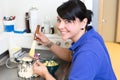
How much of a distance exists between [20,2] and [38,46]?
1.47 feet

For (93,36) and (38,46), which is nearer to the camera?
(93,36)

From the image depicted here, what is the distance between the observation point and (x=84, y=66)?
1034 mm

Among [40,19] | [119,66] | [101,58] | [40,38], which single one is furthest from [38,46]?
[119,66]

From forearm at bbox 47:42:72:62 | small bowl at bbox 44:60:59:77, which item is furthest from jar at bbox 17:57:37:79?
forearm at bbox 47:42:72:62

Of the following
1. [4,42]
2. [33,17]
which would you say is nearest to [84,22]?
[33,17]

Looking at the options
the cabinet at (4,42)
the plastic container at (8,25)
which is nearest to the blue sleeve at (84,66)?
the cabinet at (4,42)

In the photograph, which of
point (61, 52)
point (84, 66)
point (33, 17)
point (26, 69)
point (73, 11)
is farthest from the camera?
point (33, 17)

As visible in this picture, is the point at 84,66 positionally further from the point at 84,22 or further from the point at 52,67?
the point at 52,67

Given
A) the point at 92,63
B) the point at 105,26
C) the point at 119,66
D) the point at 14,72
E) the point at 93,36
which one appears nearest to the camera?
the point at 92,63

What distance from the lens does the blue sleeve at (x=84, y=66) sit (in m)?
1.04

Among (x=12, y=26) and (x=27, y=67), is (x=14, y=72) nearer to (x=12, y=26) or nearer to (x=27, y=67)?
(x=27, y=67)

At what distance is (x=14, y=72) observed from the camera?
153 centimetres

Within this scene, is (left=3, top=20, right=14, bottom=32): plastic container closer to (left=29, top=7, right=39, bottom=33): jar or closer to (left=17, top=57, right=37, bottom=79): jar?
(left=29, top=7, right=39, bottom=33): jar

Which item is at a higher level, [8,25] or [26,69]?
[8,25]
